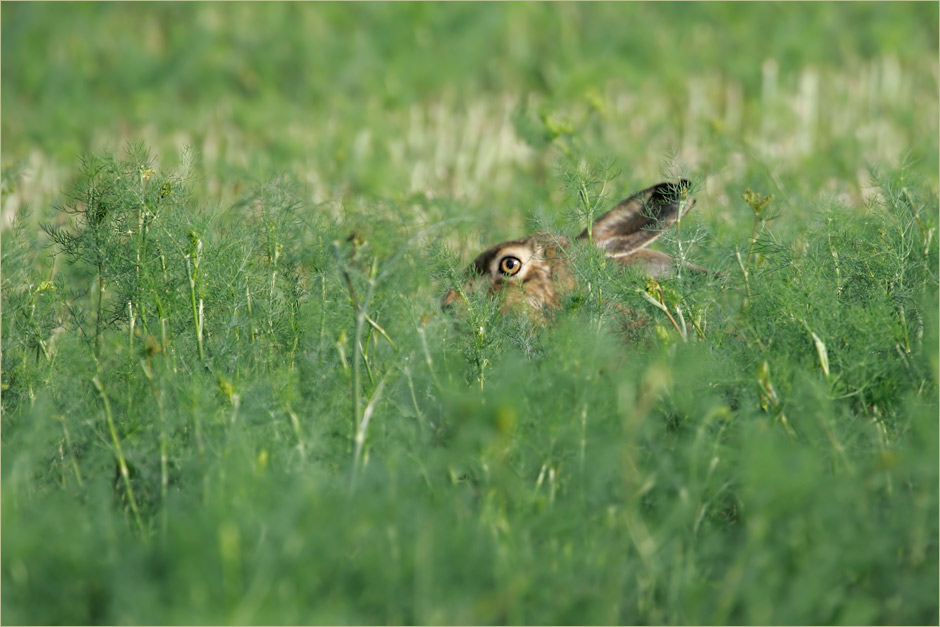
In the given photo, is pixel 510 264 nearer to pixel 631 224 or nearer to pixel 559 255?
pixel 559 255

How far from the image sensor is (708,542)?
2260 millimetres

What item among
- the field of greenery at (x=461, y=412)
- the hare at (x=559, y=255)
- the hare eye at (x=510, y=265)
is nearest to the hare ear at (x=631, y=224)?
the hare at (x=559, y=255)

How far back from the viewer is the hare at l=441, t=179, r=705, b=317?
3.87 m

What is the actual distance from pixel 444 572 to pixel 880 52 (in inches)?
401

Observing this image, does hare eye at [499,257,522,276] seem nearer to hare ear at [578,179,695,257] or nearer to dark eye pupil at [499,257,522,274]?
dark eye pupil at [499,257,522,274]

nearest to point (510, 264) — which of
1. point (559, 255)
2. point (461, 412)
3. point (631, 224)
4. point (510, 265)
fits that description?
point (510, 265)

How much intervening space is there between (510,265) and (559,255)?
0.78 feet

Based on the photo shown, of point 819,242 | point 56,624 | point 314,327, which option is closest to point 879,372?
point 819,242

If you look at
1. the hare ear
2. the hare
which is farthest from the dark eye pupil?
the hare ear

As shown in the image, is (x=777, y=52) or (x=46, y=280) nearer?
(x=46, y=280)

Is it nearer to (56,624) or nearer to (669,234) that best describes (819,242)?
(669,234)

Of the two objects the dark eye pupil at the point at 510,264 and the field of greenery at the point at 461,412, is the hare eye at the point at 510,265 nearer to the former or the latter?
the dark eye pupil at the point at 510,264

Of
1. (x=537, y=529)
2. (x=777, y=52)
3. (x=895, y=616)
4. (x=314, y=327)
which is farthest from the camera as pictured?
(x=777, y=52)

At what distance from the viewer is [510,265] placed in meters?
4.24
